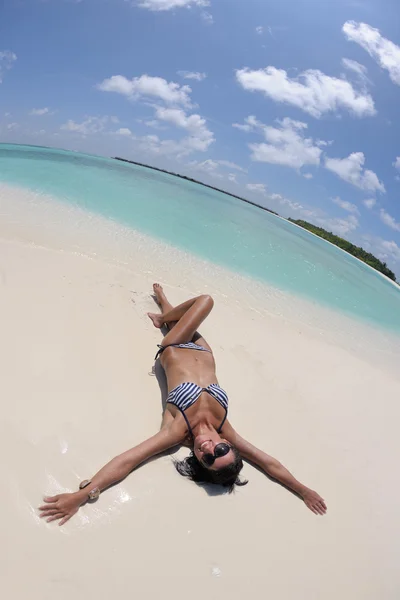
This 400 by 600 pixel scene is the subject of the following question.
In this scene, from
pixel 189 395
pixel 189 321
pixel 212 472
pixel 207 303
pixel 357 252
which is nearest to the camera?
pixel 212 472

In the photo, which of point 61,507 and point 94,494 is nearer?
Answer: point 61,507

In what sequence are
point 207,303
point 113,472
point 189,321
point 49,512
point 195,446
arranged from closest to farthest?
point 49,512, point 113,472, point 195,446, point 189,321, point 207,303

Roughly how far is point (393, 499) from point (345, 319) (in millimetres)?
5031

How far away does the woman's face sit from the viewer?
2.52m

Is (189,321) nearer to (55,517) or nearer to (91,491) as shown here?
(91,491)

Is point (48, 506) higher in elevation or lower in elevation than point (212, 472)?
lower

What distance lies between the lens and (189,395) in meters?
2.89

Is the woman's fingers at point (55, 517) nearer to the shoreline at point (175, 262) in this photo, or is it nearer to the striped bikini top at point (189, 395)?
the striped bikini top at point (189, 395)

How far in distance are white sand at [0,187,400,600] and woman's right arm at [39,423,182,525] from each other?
0.22 ft

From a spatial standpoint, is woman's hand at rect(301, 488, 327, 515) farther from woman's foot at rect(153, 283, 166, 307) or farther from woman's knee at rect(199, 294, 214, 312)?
woman's foot at rect(153, 283, 166, 307)

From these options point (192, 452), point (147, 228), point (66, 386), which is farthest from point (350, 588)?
point (147, 228)

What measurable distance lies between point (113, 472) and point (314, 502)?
1.56 m

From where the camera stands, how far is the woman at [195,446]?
2.22 m

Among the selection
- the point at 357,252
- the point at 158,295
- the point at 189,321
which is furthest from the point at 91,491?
the point at 357,252
